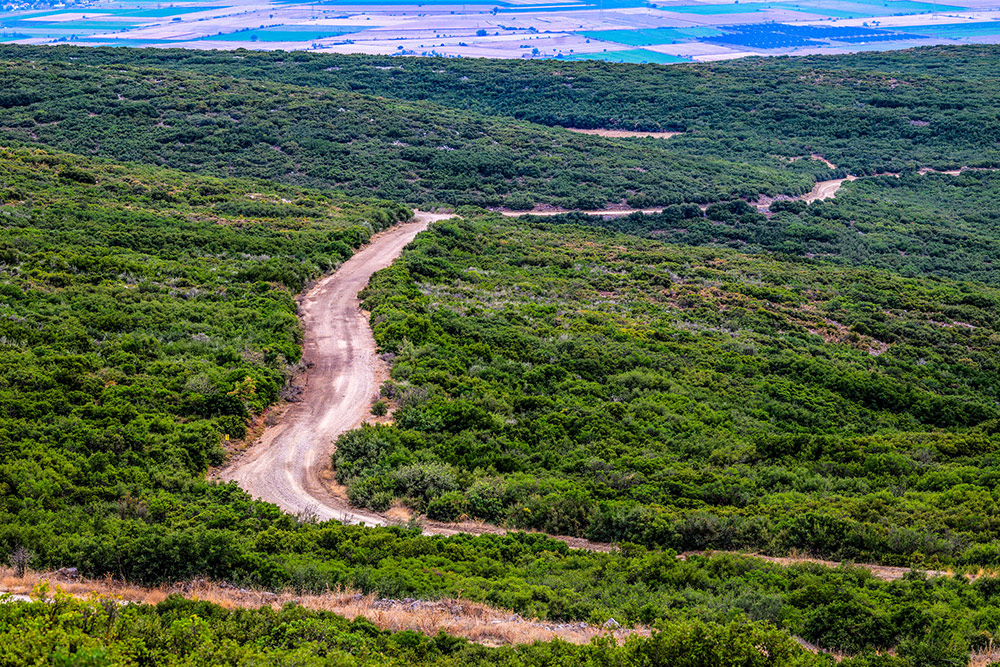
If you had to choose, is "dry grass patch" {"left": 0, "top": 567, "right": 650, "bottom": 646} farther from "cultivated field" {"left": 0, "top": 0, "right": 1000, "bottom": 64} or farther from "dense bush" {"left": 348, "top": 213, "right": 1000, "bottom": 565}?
"cultivated field" {"left": 0, "top": 0, "right": 1000, "bottom": 64}

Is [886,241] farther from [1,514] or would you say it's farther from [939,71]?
[939,71]

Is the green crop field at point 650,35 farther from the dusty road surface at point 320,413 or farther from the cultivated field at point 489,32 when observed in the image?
the dusty road surface at point 320,413

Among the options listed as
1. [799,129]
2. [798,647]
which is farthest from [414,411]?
[799,129]

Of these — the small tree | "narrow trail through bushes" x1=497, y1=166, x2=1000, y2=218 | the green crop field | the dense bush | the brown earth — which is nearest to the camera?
the small tree

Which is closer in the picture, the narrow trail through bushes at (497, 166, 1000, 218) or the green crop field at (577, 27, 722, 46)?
the narrow trail through bushes at (497, 166, 1000, 218)

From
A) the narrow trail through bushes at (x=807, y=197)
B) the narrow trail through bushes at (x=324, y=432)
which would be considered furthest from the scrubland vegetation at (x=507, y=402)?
the narrow trail through bushes at (x=807, y=197)

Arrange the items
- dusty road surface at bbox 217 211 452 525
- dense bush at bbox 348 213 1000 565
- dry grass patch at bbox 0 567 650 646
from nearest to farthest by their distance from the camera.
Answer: dry grass patch at bbox 0 567 650 646
dense bush at bbox 348 213 1000 565
dusty road surface at bbox 217 211 452 525

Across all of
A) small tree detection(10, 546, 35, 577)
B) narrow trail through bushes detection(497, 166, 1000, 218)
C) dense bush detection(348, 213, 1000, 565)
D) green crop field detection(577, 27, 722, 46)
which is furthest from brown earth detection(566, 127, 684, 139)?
green crop field detection(577, 27, 722, 46)
